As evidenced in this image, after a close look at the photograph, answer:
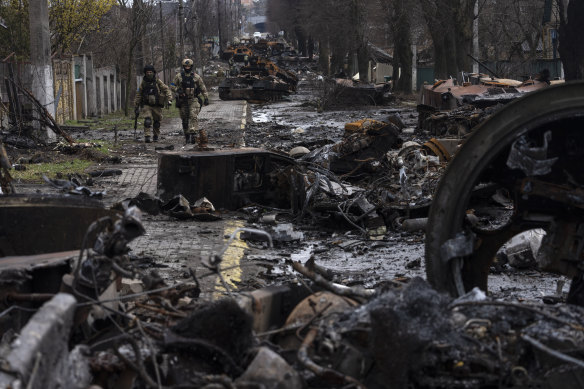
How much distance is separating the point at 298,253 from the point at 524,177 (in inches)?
208

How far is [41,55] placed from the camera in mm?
19422

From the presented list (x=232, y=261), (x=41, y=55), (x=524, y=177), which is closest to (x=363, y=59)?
(x=41, y=55)

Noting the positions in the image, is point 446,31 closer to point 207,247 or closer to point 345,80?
point 345,80

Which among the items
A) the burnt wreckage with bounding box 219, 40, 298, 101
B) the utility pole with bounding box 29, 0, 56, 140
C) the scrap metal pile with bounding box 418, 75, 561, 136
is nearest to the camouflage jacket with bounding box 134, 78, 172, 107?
the utility pole with bounding box 29, 0, 56, 140

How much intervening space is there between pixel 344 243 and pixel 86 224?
5.01m

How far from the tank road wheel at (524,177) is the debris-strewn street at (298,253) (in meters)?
0.01

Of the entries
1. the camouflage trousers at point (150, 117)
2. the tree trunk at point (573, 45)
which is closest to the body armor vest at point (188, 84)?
the camouflage trousers at point (150, 117)

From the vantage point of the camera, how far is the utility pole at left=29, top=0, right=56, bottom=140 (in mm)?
19141

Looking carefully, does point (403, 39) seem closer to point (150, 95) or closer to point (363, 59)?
point (363, 59)

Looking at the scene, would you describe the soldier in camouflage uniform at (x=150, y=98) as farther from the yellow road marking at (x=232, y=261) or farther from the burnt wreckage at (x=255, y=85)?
the burnt wreckage at (x=255, y=85)

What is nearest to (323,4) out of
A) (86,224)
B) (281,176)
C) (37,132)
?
(37,132)

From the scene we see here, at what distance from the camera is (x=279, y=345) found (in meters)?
3.95

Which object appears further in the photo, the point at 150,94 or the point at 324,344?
the point at 150,94

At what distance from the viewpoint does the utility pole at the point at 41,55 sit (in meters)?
19.1
